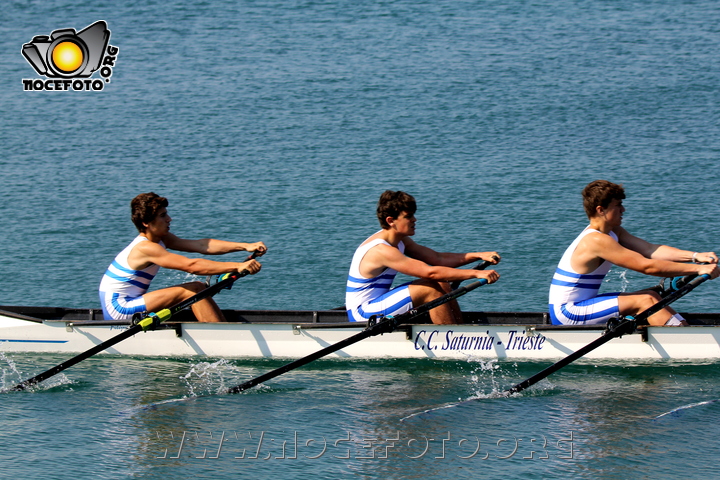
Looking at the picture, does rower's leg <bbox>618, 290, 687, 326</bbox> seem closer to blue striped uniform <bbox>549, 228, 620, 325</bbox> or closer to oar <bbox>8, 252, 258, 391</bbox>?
blue striped uniform <bbox>549, 228, 620, 325</bbox>

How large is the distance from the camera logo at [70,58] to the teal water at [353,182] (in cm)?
36

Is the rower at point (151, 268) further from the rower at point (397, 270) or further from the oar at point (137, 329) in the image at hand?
the rower at point (397, 270)

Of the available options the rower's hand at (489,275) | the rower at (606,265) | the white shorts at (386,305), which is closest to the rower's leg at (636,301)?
the rower at (606,265)

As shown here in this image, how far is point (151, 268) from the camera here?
1036cm

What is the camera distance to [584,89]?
2142 cm

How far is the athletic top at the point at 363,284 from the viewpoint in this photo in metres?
10.1

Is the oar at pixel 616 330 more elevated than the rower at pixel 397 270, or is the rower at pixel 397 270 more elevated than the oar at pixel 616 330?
the rower at pixel 397 270

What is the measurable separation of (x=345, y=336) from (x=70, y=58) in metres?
17.5

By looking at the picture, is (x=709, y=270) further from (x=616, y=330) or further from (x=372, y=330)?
(x=372, y=330)

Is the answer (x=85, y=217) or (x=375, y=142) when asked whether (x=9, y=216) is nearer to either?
(x=85, y=217)

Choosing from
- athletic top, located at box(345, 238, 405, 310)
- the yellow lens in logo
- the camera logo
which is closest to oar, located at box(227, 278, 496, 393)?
athletic top, located at box(345, 238, 405, 310)

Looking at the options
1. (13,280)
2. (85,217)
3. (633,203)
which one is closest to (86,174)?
(85,217)

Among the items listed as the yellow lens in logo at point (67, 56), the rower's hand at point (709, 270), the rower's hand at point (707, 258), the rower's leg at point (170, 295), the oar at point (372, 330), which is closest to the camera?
the rower's hand at point (709, 270)

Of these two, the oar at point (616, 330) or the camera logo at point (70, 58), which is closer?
the oar at point (616, 330)
